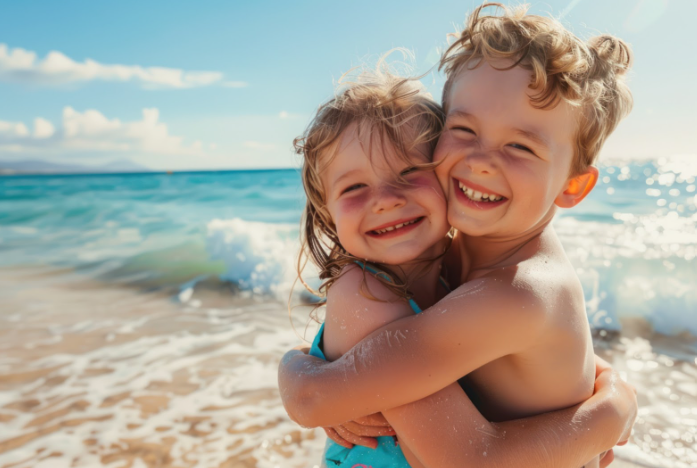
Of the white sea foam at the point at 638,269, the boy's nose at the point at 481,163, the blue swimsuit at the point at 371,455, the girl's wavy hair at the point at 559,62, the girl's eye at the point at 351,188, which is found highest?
the girl's wavy hair at the point at 559,62

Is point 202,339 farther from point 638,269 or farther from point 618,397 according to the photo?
point 638,269

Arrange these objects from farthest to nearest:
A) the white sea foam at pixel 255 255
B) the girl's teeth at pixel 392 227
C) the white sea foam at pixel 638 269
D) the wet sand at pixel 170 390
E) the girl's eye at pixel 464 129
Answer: the white sea foam at pixel 255 255 < the white sea foam at pixel 638 269 < the wet sand at pixel 170 390 < the girl's teeth at pixel 392 227 < the girl's eye at pixel 464 129

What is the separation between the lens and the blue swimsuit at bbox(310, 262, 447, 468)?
6.56ft

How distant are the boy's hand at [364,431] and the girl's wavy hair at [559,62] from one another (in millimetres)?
1164

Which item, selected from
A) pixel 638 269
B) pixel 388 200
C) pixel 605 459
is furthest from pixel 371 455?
pixel 638 269

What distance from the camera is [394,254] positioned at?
204 centimetres

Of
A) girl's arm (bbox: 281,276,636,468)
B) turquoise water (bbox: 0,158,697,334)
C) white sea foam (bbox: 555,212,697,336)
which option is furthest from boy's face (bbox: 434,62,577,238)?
white sea foam (bbox: 555,212,697,336)

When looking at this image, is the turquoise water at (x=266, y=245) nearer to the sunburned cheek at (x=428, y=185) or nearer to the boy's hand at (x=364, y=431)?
the sunburned cheek at (x=428, y=185)

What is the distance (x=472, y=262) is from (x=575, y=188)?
19.3 inches

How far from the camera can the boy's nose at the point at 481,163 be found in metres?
1.86

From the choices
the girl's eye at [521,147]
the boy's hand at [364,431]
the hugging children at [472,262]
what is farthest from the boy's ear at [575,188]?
the boy's hand at [364,431]

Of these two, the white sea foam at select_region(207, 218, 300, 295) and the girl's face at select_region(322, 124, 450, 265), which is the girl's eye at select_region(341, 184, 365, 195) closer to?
the girl's face at select_region(322, 124, 450, 265)

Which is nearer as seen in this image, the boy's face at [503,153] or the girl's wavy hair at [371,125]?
the boy's face at [503,153]

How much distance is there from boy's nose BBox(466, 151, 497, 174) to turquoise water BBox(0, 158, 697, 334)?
1.55m
